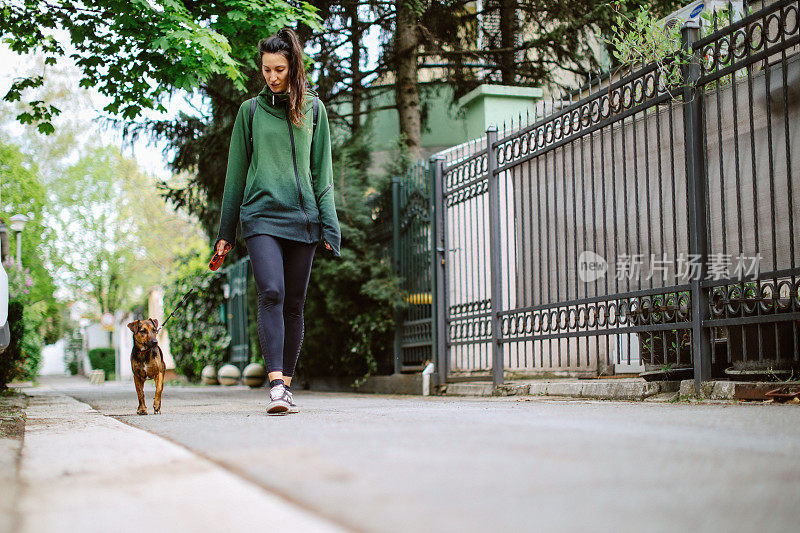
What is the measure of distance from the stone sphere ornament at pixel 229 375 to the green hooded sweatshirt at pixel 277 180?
10.9 meters

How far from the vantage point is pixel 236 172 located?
5168mm

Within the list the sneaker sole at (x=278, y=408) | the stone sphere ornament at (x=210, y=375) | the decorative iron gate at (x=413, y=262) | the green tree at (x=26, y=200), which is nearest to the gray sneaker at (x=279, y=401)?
the sneaker sole at (x=278, y=408)

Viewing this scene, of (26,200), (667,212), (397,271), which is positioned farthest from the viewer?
(26,200)

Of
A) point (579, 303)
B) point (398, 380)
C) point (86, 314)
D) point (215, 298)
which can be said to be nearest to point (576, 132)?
point (579, 303)

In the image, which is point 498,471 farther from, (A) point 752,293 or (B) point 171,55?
(B) point 171,55

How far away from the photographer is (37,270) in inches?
1362

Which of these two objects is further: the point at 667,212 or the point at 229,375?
the point at 229,375

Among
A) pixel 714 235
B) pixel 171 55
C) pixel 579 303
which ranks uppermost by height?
pixel 171 55

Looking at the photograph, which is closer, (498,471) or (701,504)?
(701,504)

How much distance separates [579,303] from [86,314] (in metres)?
49.7

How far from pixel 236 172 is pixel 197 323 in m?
13.7

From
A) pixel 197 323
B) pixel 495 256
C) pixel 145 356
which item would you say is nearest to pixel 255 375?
pixel 197 323

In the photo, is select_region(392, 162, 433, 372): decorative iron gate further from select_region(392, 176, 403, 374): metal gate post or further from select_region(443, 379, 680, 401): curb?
select_region(443, 379, 680, 401): curb

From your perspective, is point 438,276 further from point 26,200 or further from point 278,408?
point 26,200
